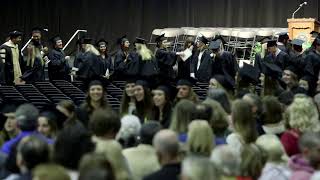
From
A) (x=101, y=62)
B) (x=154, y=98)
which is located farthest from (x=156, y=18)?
(x=154, y=98)

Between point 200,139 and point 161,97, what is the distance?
97.6 inches

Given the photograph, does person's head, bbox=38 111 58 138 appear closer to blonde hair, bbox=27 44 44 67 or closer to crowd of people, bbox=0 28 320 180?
crowd of people, bbox=0 28 320 180

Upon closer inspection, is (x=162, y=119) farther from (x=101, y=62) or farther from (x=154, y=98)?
(x=101, y=62)

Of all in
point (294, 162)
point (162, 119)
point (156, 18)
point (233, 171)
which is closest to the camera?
point (233, 171)

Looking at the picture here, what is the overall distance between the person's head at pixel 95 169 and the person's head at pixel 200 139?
2.74 feet

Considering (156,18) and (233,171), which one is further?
(156,18)

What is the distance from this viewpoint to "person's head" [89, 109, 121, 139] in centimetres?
429

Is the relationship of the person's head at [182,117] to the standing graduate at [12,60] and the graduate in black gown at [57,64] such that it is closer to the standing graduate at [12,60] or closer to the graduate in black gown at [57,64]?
the standing graduate at [12,60]

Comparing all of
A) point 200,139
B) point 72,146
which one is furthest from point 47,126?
point 200,139

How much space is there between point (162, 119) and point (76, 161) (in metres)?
2.59

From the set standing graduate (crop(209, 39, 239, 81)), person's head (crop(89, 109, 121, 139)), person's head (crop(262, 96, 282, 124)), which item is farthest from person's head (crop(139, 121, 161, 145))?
standing graduate (crop(209, 39, 239, 81))

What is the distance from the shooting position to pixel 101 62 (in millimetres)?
12555

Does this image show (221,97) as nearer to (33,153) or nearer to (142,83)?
(142,83)

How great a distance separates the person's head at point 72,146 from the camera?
152 inches
